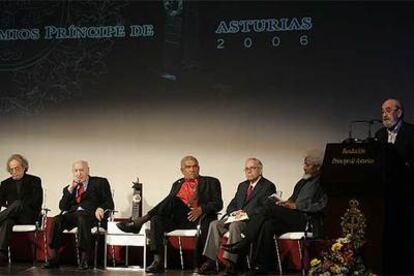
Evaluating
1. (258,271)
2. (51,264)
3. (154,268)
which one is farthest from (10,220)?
(258,271)

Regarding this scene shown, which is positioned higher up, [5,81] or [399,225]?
[5,81]

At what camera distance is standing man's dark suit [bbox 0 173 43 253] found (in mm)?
8078

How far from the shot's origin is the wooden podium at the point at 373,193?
19.1 feet

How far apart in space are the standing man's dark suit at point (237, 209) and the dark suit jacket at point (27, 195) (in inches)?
78.4

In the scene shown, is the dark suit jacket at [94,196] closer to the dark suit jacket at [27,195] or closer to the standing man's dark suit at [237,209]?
the dark suit jacket at [27,195]

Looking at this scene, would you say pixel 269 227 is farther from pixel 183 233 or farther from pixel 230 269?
pixel 183 233

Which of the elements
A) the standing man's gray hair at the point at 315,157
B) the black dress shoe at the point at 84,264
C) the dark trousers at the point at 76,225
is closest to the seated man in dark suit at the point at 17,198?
the dark trousers at the point at 76,225

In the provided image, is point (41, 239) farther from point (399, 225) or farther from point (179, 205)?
point (399, 225)

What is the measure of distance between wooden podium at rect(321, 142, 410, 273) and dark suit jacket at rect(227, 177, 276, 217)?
145cm

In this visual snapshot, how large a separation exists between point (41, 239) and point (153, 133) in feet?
5.35

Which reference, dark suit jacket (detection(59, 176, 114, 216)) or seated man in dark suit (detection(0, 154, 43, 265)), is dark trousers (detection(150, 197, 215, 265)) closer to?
dark suit jacket (detection(59, 176, 114, 216))

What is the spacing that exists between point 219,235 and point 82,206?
4.90 feet

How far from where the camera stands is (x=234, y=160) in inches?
327

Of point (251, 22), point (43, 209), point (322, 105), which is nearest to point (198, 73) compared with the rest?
point (251, 22)
